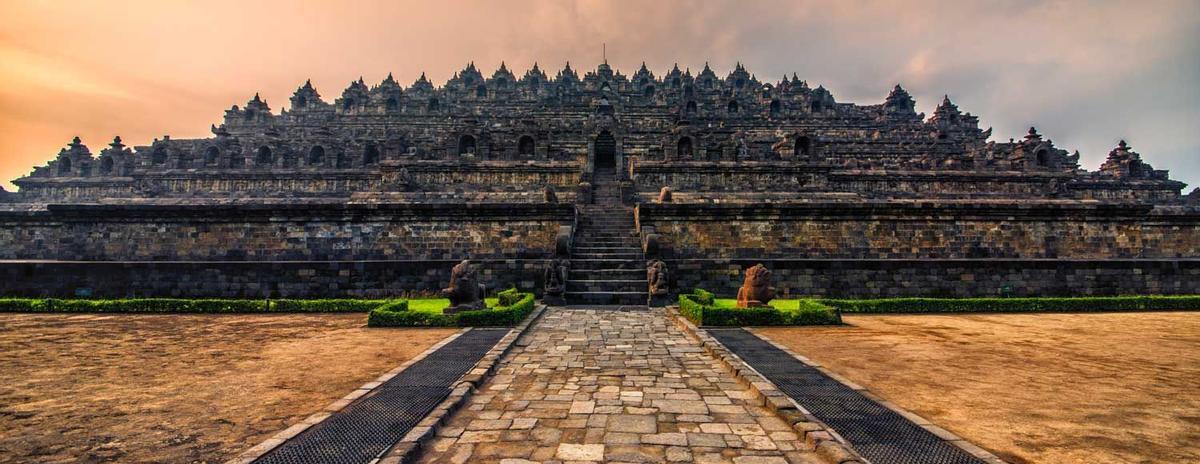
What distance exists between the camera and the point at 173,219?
16.9 m

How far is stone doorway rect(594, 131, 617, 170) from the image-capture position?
102ft

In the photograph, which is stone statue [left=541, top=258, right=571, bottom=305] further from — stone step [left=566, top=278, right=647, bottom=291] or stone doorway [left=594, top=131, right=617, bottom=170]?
stone doorway [left=594, top=131, right=617, bottom=170]

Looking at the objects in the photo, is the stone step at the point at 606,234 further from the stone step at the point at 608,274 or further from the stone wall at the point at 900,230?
the stone step at the point at 608,274

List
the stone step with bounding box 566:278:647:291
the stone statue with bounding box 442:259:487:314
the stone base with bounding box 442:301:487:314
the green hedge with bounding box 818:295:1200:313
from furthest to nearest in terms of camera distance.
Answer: the stone step with bounding box 566:278:647:291, the green hedge with bounding box 818:295:1200:313, the stone statue with bounding box 442:259:487:314, the stone base with bounding box 442:301:487:314

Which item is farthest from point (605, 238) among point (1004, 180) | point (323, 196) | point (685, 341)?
point (1004, 180)

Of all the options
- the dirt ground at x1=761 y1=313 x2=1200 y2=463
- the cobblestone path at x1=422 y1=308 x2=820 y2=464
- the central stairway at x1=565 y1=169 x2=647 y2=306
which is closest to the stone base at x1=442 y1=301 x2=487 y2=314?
the cobblestone path at x1=422 y1=308 x2=820 y2=464

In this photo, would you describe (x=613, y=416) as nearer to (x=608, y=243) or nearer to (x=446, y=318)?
(x=446, y=318)

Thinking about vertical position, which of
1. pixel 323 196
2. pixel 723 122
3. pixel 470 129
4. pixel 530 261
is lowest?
pixel 530 261

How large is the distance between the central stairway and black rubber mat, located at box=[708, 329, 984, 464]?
7.61 meters

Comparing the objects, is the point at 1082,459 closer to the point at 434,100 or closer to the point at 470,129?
the point at 470,129

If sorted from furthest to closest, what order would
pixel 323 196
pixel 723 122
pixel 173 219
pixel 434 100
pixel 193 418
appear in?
pixel 434 100 → pixel 723 122 → pixel 323 196 → pixel 173 219 → pixel 193 418

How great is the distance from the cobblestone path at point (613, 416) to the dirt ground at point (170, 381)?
1797mm

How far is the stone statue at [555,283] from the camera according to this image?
Answer: 14.0 m

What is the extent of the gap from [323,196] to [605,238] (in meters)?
19.9
